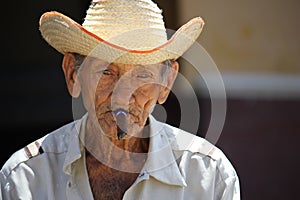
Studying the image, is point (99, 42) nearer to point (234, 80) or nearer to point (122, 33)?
point (122, 33)

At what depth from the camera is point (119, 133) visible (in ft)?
10.5

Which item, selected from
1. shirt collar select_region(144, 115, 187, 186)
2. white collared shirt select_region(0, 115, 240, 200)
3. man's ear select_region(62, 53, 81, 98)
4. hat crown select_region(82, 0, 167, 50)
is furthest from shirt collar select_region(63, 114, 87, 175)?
hat crown select_region(82, 0, 167, 50)

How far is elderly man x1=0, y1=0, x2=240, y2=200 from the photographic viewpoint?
10.4 ft

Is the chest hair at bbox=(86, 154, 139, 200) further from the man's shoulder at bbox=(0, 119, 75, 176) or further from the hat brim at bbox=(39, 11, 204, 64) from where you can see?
the hat brim at bbox=(39, 11, 204, 64)

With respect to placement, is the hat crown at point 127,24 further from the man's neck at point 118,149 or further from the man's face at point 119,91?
the man's neck at point 118,149

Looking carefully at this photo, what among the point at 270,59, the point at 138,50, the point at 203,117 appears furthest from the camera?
the point at 270,59

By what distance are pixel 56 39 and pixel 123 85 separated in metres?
0.29

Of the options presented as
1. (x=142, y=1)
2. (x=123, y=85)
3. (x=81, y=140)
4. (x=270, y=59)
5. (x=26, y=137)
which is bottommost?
(x=26, y=137)

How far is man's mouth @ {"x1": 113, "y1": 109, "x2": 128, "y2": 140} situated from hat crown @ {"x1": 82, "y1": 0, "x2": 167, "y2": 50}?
0.22m

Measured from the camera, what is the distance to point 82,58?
3254 mm

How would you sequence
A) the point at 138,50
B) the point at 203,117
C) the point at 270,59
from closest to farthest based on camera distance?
1. the point at 138,50
2. the point at 203,117
3. the point at 270,59

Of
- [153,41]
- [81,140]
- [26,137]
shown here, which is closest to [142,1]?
[153,41]

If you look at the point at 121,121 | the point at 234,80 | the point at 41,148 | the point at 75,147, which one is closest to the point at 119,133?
the point at 121,121

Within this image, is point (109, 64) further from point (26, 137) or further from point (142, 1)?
point (26, 137)
